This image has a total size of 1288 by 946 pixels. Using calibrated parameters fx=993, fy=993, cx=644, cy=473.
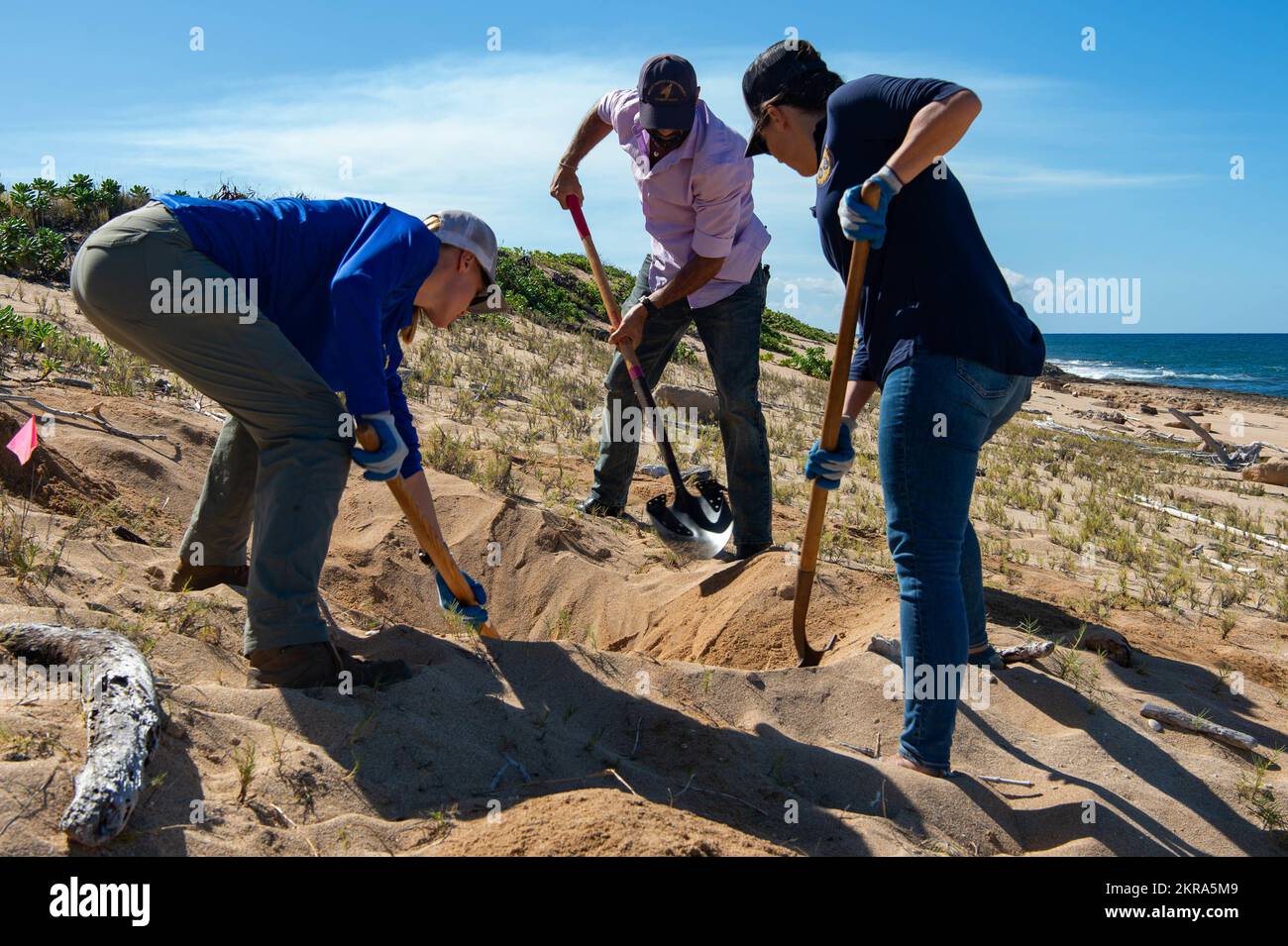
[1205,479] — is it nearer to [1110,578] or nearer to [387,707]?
[1110,578]

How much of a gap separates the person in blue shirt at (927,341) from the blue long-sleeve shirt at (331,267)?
1.30m

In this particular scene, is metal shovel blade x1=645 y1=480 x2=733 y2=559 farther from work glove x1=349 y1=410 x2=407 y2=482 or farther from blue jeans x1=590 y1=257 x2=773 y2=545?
work glove x1=349 y1=410 x2=407 y2=482

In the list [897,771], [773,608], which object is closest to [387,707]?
[897,771]

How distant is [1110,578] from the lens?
5949 millimetres

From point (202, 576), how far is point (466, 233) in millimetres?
1541

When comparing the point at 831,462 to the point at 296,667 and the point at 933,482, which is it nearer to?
the point at 933,482

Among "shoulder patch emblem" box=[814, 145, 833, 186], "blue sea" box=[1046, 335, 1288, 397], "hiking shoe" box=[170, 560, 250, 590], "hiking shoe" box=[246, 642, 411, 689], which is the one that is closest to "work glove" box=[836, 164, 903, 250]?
"shoulder patch emblem" box=[814, 145, 833, 186]

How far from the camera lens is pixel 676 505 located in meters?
5.22

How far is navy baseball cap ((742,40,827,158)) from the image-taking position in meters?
3.12

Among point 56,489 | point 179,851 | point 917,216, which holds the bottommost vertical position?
point 179,851

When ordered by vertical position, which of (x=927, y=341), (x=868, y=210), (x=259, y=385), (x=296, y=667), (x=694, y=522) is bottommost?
(x=296, y=667)

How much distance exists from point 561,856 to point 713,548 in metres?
2.92

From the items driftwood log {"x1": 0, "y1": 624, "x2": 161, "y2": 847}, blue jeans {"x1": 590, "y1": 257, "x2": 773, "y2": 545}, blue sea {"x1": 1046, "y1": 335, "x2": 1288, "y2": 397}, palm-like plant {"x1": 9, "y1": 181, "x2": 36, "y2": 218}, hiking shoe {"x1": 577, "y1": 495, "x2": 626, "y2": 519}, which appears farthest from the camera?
blue sea {"x1": 1046, "y1": 335, "x2": 1288, "y2": 397}

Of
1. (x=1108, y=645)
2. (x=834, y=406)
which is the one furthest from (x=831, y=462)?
(x=1108, y=645)
